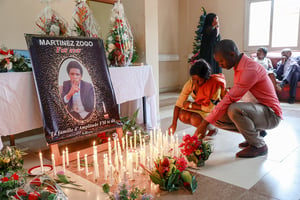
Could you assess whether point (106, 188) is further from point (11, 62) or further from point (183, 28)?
point (183, 28)

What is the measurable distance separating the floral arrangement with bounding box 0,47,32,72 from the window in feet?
17.6

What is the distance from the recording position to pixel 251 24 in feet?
20.0

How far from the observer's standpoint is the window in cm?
564

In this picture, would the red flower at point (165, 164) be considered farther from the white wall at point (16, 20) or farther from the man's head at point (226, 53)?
the white wall at point (16, 20)

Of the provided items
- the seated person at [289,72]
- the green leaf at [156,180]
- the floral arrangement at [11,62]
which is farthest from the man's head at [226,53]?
the seated person at [289,72]

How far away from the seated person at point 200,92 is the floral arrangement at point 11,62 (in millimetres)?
1321

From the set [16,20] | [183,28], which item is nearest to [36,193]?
[16,20]

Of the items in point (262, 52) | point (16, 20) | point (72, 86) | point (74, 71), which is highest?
point (16, 20)

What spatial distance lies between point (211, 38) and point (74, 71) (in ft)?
8.30

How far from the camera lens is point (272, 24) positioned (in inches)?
233

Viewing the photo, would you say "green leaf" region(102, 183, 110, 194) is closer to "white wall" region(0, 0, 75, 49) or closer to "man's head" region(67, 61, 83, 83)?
"man's head" region(67, 61, 83, 83)

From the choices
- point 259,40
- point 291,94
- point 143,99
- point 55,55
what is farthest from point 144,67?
point 259,40

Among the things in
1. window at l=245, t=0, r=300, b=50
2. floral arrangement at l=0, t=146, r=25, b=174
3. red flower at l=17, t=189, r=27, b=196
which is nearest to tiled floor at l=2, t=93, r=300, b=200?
floral arrangement at l=0, t=146, r=25, b=174

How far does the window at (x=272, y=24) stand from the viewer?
18.5ft
